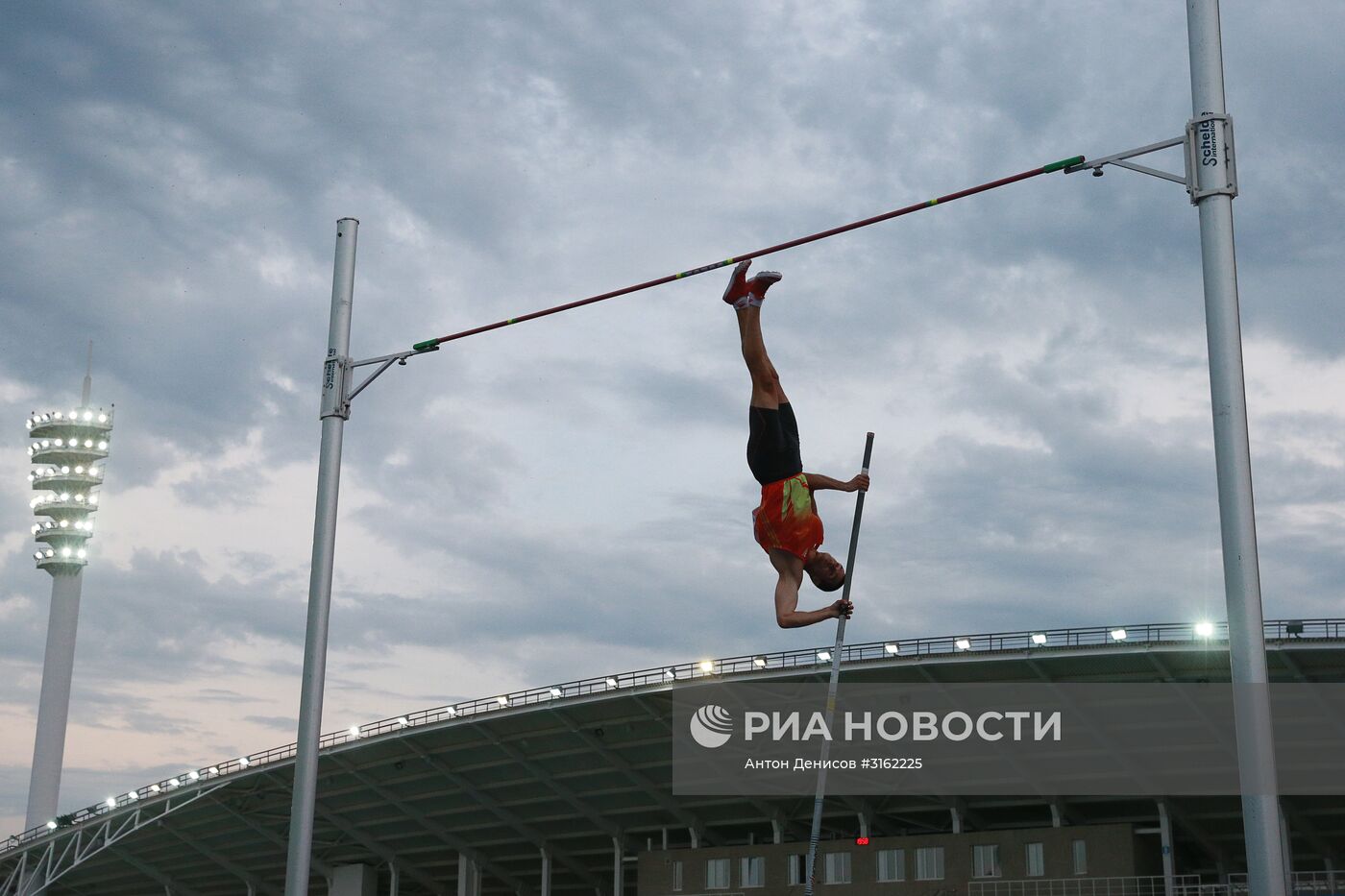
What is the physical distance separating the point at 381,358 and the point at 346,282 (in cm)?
101

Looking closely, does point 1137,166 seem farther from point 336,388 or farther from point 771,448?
point 336,388

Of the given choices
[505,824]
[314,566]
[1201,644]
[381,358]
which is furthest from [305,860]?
[505,824]

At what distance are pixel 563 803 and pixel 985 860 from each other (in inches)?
671

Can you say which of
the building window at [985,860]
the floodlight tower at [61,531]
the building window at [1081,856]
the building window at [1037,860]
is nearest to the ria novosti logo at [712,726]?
the building window at [985,860]

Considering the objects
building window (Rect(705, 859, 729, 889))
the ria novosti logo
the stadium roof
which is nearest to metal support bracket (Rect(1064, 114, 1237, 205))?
the stadium roof

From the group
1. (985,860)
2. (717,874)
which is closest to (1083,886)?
(985,860)

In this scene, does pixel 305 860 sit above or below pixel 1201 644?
below

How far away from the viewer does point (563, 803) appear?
5866 centimetres

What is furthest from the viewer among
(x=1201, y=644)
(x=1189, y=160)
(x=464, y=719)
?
(x=464, y=719)

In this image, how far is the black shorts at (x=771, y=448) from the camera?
33.2 ft

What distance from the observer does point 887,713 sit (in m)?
48.9

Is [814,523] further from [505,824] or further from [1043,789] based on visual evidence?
[505,824]

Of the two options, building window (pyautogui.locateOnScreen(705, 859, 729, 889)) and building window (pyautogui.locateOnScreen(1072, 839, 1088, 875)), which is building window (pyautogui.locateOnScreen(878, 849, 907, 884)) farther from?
building window (pyautogui.locateOnScreen(705, 859, 729, 889))

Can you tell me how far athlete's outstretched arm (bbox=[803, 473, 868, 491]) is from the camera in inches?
411
